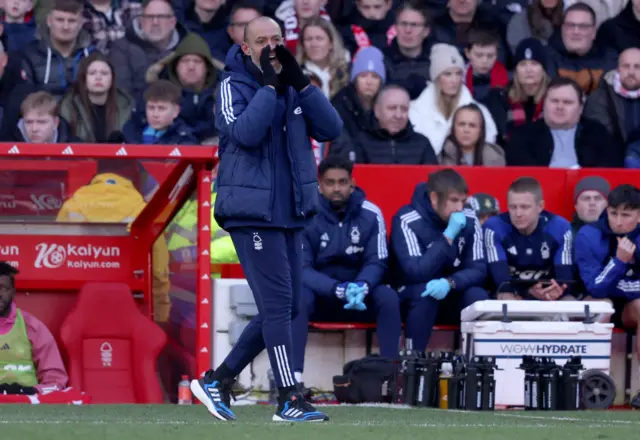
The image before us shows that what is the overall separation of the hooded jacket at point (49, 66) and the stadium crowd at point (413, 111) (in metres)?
0.01

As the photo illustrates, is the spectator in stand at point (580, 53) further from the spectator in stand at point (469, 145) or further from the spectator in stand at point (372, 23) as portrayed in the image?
the spectator in stand at point (372, 23)

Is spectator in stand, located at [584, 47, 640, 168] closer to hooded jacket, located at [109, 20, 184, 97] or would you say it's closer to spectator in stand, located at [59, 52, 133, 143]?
hooded jacket, located at [109, 20, 184, 97]

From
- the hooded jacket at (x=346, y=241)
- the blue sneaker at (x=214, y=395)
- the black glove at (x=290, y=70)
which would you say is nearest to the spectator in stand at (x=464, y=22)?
the hooded jacket at (x=346, y=241)

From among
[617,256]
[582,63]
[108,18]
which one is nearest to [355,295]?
[617,256]

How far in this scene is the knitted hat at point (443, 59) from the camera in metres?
13.1

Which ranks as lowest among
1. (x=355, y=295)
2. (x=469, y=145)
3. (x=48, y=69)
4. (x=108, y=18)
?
(x=355, y=295)

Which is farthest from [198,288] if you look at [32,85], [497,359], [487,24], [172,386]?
[487,24]

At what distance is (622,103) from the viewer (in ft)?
43.2

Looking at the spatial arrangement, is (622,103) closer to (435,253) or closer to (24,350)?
(435,253)

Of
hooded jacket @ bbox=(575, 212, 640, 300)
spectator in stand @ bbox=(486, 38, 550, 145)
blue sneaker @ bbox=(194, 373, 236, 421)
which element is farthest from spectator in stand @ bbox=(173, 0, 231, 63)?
blue sneaker @ bbox=(194, 373, 236, 421)

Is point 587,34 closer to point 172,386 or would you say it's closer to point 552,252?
point 552,252

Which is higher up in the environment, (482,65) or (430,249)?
(482,65)

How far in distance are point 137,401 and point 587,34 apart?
5.91 metres

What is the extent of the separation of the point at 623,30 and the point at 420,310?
5090 millimetres
